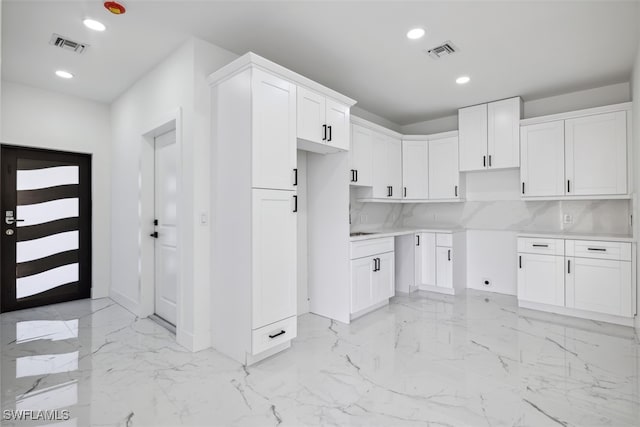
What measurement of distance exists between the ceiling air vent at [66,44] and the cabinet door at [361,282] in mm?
3386

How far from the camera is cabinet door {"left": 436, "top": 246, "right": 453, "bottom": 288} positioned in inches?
180

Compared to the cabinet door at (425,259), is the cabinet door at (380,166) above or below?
above

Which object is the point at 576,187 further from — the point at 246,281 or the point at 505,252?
the point at 246,281

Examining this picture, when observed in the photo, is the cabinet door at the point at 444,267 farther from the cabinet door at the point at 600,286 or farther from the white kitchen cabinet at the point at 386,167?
the cabinet door at the point at 600,286

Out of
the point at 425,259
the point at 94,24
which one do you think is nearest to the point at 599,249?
the point at 425,259

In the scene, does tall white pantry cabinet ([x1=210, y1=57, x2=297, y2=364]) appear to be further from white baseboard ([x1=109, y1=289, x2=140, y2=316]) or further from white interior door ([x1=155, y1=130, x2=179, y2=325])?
white baseboard ([x1=109, y1=289, x2=140, y2=316])

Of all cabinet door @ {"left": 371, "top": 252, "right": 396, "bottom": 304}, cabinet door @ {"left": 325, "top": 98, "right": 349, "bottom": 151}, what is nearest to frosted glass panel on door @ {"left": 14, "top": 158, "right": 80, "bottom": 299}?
cabinet door @ {"left": 325, "top": 98, "right": 349, "bottom": 151}

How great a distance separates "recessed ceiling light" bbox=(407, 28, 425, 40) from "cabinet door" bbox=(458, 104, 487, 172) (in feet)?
7.11

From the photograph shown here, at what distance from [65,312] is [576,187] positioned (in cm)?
637

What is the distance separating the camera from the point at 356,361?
2.60 metres

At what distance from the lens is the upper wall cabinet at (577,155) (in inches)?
144

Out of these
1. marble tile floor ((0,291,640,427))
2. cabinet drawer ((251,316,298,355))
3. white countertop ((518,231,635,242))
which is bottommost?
marble tile floor ((0,291,640,427))

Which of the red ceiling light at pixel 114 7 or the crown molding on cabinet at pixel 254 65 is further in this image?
the crown molding on cabinet at pixel 254 65

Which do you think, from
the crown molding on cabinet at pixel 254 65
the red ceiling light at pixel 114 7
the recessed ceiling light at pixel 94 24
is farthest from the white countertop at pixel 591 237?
the recessed ceiling light at pixel 94 24
